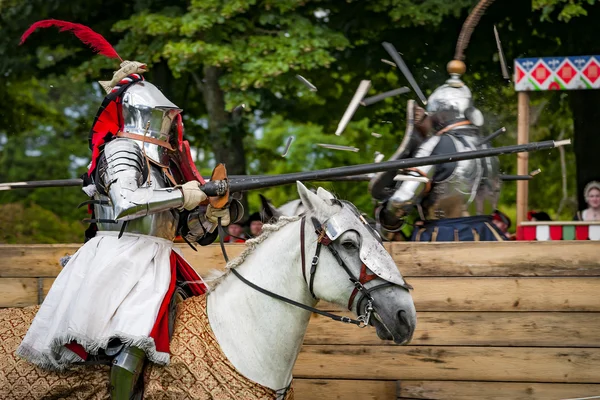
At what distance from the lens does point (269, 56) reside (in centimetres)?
980

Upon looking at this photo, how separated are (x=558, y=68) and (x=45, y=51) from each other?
7.20 meters

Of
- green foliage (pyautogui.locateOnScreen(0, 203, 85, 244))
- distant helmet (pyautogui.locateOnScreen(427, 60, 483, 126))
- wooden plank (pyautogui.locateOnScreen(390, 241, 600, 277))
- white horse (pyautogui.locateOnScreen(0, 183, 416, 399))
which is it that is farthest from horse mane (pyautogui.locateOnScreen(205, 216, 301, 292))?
green foliage (pyautogui.locateOnScreen(0, 203, 85, 244))

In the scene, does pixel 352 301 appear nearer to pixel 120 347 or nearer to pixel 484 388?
pixel 120 347

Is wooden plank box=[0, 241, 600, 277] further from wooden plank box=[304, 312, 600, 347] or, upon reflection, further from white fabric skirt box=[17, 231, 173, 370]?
white fabric skirt box=[17, 231, 173, 370]

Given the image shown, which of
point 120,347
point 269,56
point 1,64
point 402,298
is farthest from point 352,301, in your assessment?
point 1,64

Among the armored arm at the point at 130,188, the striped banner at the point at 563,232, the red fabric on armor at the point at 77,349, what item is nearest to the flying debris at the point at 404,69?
the striped banner at the point at 563,232

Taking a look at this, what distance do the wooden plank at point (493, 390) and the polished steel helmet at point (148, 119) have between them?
2.12 m

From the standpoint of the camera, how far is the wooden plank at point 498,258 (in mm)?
5555

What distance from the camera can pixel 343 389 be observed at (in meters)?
5.93

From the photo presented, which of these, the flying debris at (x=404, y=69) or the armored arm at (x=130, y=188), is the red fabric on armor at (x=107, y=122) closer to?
the armored arm at (x=130, y=188)

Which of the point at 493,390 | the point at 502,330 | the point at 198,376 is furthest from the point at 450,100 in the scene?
the point at 198,376

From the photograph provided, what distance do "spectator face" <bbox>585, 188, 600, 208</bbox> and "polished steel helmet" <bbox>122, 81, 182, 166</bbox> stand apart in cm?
449

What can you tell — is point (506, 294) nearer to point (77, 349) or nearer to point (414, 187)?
point (414, 187)

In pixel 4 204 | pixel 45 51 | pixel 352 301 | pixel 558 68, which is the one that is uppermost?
pixel 352 301
